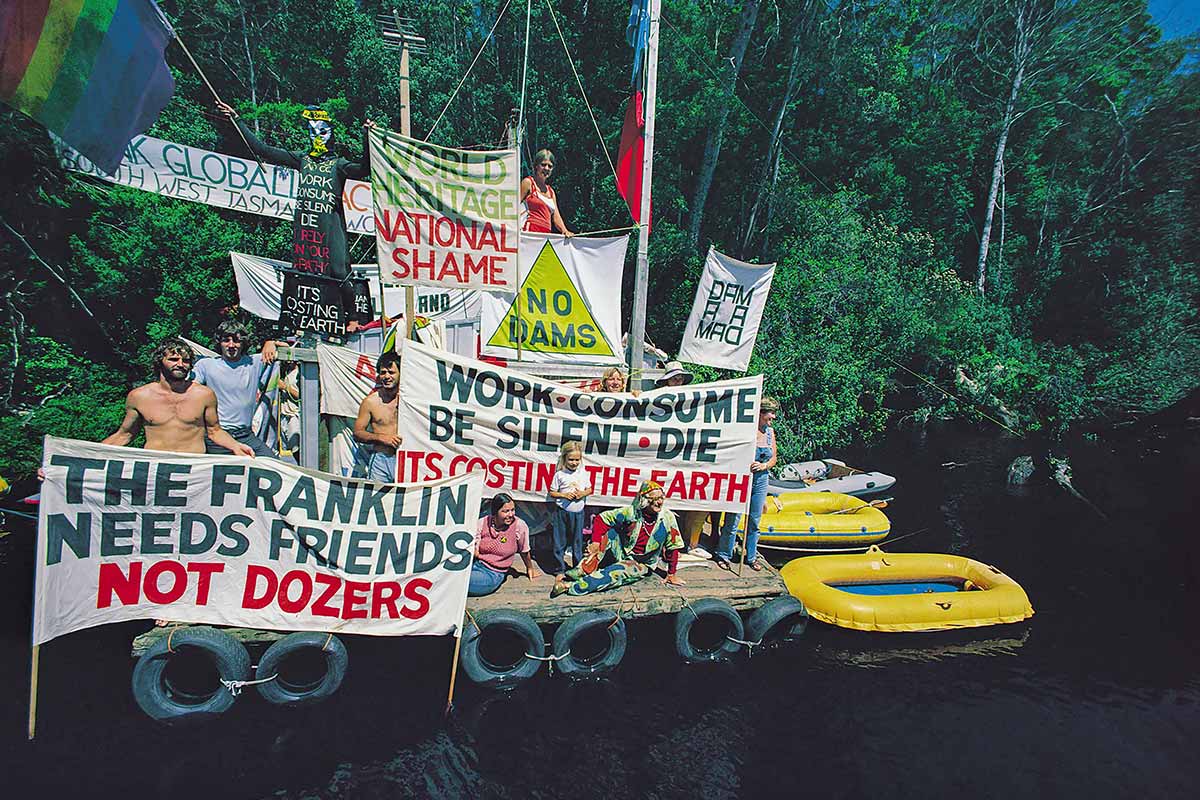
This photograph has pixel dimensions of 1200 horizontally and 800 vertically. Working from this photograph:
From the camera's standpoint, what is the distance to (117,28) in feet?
20.8

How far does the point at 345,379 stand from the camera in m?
9.44

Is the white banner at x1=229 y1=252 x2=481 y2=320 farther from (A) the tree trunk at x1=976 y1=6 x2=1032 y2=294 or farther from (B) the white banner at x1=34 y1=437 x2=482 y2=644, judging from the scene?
(A) the tree trunk at x1=976 y1=6 x2=1032 y2=294

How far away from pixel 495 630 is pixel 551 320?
178 inches

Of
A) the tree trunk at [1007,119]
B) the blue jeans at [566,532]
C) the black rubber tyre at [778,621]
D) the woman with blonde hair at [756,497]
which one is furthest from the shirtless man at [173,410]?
the tree trunk at [1007,119]

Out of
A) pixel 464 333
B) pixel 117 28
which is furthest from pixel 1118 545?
pixel 117 28

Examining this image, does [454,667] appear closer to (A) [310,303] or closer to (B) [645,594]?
(B) [645,594]

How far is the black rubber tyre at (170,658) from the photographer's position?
6945 mm

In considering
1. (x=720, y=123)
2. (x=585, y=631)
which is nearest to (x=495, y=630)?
(x=585, y=631)

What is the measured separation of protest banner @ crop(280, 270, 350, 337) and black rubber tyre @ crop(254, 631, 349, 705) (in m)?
4.31

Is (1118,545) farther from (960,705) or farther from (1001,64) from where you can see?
(1001,64)

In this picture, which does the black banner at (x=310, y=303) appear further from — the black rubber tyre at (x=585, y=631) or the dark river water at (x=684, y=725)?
the black rubber tyre at (x=585, y=631)

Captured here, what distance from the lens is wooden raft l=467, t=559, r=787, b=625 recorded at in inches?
319

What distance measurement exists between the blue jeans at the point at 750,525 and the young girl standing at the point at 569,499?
201cm

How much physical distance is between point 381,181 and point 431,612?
4933 millimetres
